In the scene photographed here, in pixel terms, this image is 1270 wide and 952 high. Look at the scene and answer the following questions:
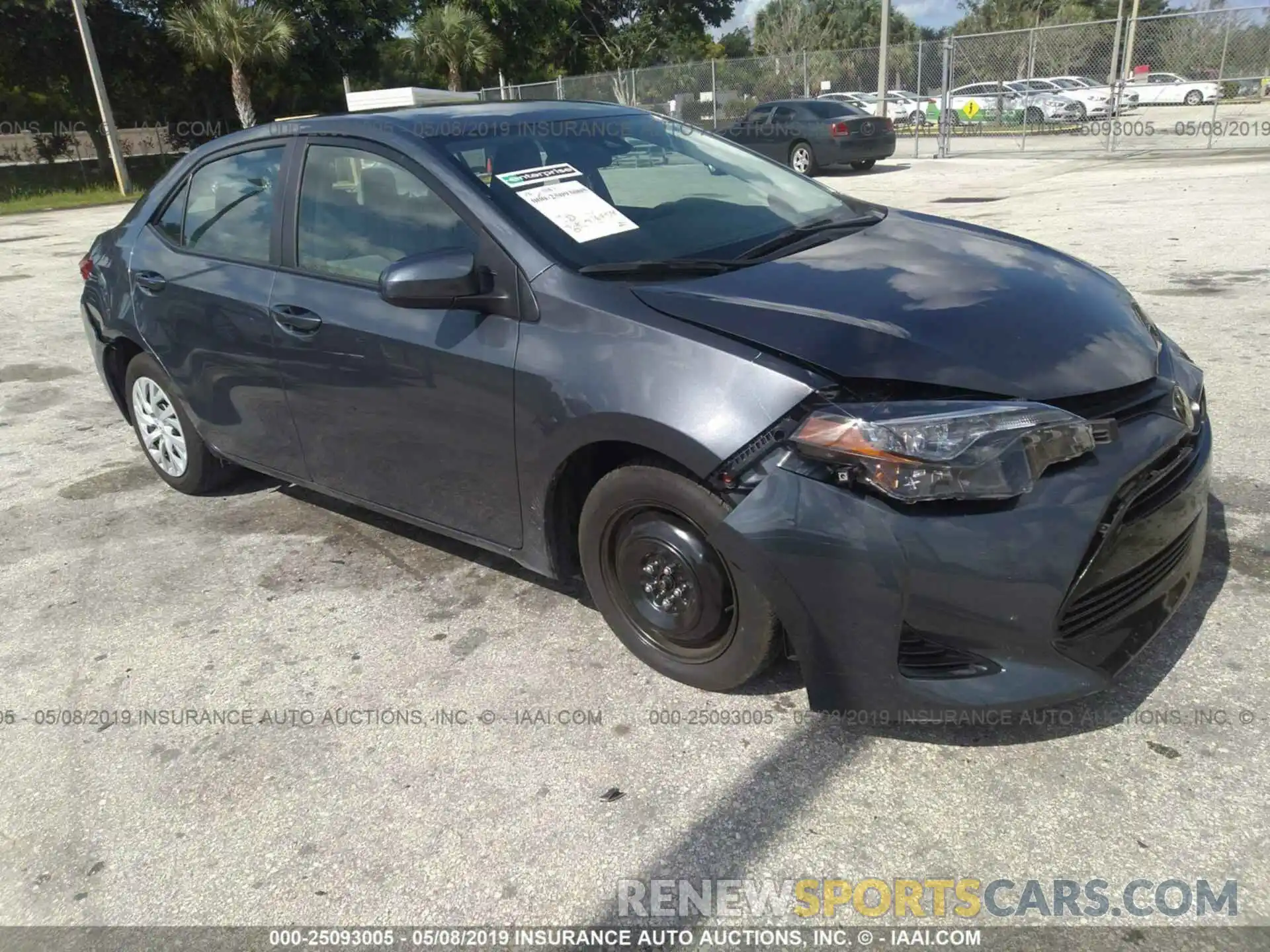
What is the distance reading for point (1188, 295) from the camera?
6.84m

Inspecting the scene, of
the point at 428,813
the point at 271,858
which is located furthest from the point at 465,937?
the point at 271,858

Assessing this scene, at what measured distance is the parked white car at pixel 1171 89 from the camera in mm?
24016

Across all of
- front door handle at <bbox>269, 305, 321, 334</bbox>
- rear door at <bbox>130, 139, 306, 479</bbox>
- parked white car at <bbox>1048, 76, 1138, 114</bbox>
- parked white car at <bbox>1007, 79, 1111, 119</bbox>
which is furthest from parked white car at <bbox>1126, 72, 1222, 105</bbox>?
front door handle at <bbox>269, 305, 321, 334</bbox>

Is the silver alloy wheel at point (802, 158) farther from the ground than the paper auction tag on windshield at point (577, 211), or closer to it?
closer to it

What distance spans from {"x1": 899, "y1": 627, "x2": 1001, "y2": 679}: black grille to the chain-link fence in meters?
19.5

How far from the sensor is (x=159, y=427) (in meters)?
4.65

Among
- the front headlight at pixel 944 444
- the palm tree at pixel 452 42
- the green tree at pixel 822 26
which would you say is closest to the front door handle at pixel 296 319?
the front headlight at pixel 944 444

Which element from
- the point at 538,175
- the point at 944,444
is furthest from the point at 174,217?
the point at 944,444

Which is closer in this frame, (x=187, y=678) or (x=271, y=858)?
(x=271, y=858)

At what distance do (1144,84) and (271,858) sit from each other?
29.2 m

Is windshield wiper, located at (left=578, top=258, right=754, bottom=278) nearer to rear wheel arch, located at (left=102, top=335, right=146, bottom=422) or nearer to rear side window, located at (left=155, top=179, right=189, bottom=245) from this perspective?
rear side window, located at (left=155, top=179, right=189, bottom=245)

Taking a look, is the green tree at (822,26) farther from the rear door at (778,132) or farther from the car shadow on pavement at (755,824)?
the car shadow on pavement at (755,824)

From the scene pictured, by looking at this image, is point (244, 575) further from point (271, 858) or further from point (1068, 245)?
point (1068, 245)

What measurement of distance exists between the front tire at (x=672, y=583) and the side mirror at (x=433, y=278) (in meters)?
0.73
